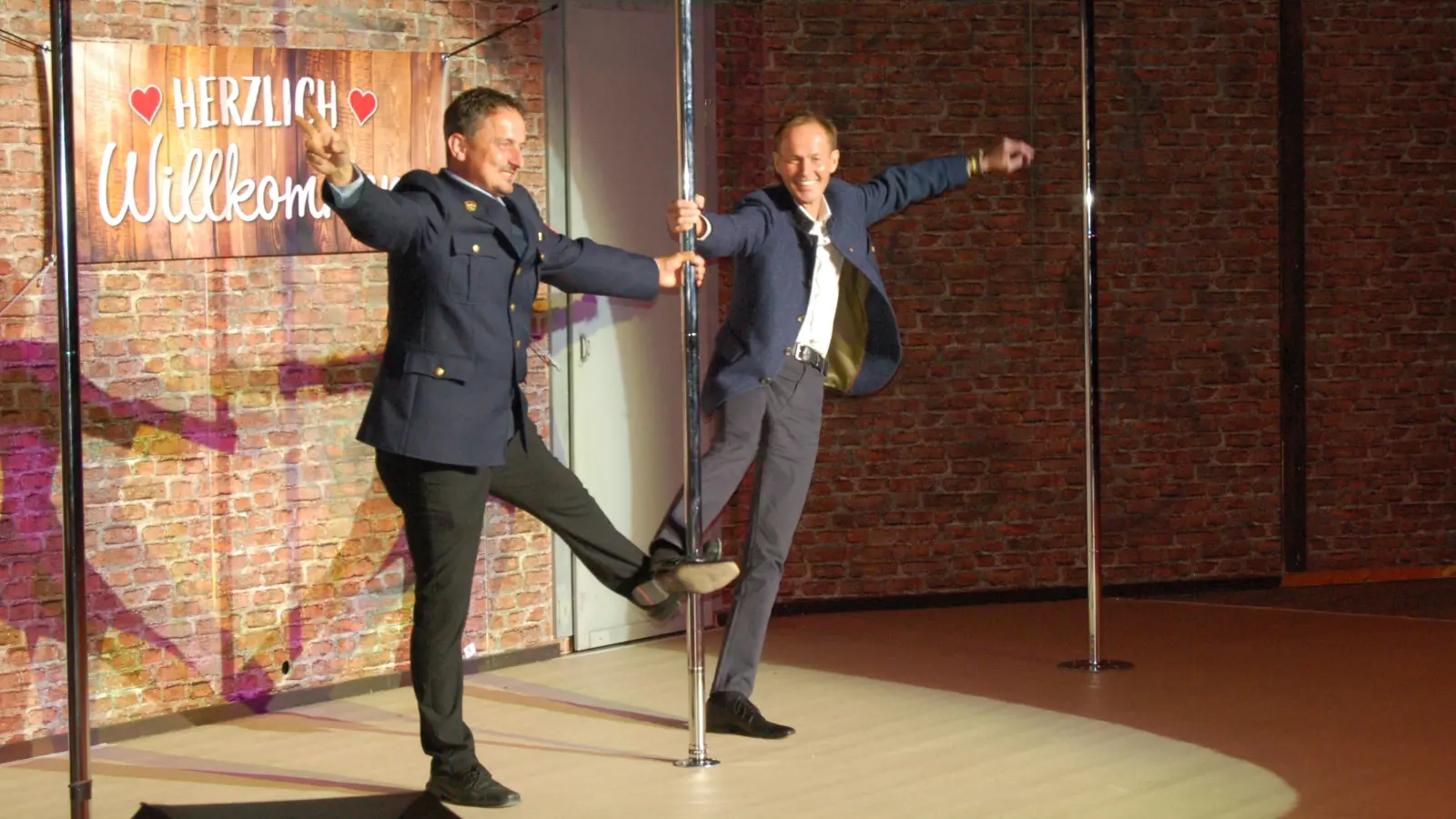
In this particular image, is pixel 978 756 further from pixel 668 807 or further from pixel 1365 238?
pixel 1365 238

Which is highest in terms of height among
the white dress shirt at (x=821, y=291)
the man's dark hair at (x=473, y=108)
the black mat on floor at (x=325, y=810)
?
the man's dark hair at (x=473, y=108)

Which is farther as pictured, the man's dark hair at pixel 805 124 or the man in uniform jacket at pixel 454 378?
the man's dark hair at pixel 805 124

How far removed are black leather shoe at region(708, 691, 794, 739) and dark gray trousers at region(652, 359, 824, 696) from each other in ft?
0.11

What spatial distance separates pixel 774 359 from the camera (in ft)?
15.7

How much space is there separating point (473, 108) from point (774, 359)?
1.08 m

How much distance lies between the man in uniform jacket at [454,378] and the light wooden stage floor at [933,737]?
1.20ft

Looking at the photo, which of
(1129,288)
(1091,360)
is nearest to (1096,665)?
(1091,360)

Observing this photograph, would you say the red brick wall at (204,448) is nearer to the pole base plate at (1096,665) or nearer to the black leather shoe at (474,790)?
the black leather shoe at (474,790)

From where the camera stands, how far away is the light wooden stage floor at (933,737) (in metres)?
4.18

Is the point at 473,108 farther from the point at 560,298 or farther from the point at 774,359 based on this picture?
the point at 560,298

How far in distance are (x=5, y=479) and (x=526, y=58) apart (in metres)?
2.20

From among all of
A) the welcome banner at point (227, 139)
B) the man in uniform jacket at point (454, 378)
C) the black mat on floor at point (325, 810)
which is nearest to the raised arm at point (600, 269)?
the man in uniform jacket at point (454, 378)

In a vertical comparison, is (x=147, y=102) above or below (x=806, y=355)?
above

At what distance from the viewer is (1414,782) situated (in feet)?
13.9
